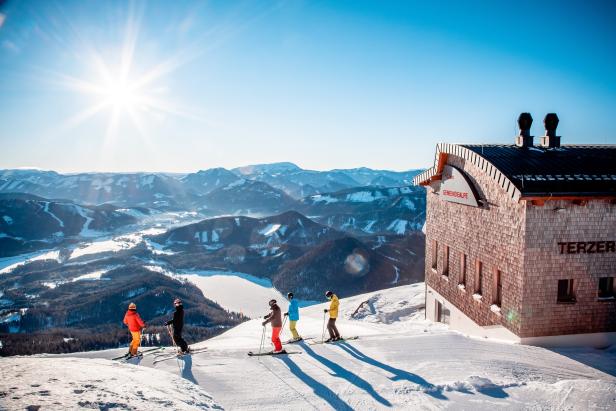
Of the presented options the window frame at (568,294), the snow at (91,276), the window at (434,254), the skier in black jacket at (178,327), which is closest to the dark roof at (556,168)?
the window frame at (568,294)

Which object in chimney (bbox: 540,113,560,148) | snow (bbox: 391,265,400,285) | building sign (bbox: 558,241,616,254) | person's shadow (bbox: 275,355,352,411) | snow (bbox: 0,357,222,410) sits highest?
chimney (bbox: 540,113,560,148)

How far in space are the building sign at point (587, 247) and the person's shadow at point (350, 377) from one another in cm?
811

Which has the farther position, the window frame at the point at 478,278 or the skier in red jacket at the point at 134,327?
the window frame at the point at 478,278

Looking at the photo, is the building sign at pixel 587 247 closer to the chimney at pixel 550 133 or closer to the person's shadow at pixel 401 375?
the chimney at pixel 550 133

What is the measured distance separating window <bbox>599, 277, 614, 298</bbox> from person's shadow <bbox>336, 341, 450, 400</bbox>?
27.0 ft

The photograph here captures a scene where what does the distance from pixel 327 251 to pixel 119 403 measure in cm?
14762

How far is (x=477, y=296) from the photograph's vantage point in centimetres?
1596

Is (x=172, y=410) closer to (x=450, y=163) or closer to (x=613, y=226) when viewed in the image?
(x=613, y=226)

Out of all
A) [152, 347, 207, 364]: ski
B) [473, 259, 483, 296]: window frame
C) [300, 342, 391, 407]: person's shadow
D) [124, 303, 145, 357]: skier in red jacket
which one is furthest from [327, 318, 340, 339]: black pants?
[473, 259, 483, 296]: window frame

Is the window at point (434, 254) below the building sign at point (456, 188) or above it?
below

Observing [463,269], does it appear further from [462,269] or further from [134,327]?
[134,327]

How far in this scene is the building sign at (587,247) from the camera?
1278 centimetres

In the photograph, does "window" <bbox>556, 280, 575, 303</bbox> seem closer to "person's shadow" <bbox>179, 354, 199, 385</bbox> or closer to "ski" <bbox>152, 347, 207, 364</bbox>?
"person's shadow" <bbox>179, 354, 199, 385</bbox>

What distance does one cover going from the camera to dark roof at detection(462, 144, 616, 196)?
41.2 feet
